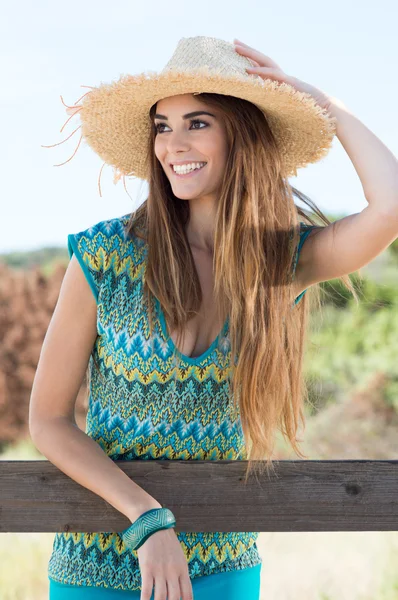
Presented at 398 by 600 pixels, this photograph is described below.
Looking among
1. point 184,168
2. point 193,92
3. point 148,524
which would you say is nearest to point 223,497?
point 148,524

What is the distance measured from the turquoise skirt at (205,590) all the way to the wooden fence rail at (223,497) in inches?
6.4

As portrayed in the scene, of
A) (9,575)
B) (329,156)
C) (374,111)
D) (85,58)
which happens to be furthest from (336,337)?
(85,58)

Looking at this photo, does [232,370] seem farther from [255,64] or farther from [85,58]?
[85,58]

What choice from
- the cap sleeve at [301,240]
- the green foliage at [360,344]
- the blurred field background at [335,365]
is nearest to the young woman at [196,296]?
the cap sleeve at [301,240]

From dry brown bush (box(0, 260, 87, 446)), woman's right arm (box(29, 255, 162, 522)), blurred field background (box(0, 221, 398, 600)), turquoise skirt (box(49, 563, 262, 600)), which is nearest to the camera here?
woman's right arm (box(29, 255, 162, 522))

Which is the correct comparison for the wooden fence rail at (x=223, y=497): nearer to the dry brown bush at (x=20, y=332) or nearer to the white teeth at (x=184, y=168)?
the white teeth at (x=184, y=168)

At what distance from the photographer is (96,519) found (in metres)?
1.72

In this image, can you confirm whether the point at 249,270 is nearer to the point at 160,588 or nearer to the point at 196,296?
the point at 196,296

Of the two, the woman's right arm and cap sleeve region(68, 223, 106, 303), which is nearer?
the woman's right arm

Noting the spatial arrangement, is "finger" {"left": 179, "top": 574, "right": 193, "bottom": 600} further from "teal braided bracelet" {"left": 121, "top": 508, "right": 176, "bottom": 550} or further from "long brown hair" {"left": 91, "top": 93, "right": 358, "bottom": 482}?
"long brown hair" {"left": 91, "top": 93, "right": 358, "bottom": 482}

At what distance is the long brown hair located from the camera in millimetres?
1866

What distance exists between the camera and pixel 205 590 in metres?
1.83

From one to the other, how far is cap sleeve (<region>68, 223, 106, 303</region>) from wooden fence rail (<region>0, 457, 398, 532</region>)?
40 centimetres

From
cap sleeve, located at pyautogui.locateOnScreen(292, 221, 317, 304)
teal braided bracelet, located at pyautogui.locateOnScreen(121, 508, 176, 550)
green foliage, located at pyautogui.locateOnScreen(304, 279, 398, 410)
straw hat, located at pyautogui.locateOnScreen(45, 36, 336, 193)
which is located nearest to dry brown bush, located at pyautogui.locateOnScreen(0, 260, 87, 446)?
green foliage, located at pyautogui.locateOnScreen(304, 279, 398, 410)
